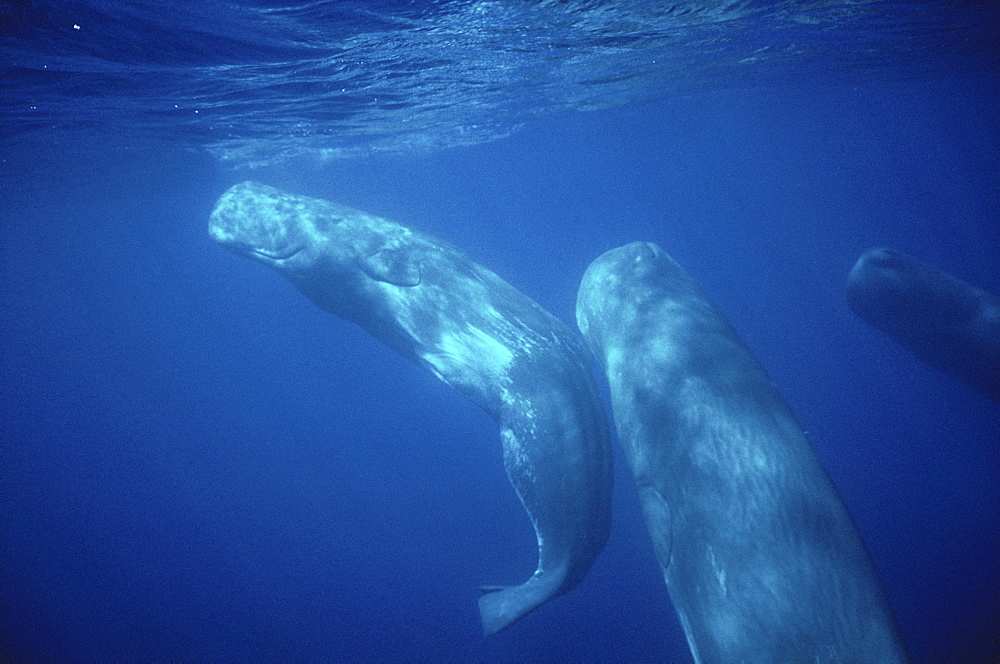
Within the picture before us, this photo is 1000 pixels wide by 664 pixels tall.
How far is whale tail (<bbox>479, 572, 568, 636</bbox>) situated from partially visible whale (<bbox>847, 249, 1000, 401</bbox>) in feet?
23.6

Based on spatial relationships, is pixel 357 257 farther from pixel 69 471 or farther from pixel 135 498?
pixel 69 471

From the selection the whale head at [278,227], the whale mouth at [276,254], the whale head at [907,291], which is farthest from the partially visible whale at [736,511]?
the whale mouth at [276,254]

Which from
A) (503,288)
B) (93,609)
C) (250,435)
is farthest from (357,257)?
(250,435)

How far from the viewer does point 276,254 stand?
336 inches

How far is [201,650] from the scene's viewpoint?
19859 mm

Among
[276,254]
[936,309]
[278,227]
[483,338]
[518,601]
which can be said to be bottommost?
[518,601]

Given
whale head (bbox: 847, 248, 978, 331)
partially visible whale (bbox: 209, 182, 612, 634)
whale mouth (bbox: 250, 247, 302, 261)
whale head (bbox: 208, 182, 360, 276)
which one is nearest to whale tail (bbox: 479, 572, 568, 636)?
partially visible whale (bbox: 209, 182, 612, 634)

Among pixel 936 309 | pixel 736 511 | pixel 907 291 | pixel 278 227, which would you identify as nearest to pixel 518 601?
pixel 736 511

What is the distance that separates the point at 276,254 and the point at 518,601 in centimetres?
635

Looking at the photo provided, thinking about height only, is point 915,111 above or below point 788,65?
below

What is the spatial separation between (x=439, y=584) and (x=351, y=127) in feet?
58.8

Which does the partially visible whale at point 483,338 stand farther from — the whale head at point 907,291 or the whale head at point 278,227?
the whale head at point 907,291

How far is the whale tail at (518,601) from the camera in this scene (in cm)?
575

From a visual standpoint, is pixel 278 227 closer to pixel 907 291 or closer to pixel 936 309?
pixel 907 291
